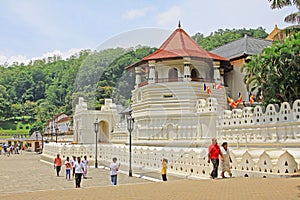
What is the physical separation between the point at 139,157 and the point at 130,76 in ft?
44.0

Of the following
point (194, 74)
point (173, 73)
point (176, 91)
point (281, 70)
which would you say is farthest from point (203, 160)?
point (194, 74)

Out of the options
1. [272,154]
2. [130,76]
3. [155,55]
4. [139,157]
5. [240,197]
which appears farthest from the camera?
[130,76]

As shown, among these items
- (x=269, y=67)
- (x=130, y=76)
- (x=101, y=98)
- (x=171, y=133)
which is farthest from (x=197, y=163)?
(x=101, y=98)

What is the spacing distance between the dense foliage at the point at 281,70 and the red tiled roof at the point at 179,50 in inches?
302

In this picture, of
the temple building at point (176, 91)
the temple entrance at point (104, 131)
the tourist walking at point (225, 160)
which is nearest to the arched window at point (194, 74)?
the temple building at point (176, 91)

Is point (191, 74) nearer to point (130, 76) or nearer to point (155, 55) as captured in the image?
point (155, 55)

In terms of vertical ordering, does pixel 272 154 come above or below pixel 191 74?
below

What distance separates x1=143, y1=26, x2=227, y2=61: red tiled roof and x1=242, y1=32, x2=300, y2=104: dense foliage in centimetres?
767

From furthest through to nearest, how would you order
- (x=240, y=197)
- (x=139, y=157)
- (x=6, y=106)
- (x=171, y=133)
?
(x=6, y=106)
(x=171, y=133)
(x=139, y=157)
(x=240, y=197)

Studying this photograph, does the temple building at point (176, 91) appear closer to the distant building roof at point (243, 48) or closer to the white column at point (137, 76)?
the white column at point (137, 76)

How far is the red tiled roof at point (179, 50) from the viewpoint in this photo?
96.0 ft

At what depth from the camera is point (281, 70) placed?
20938mm

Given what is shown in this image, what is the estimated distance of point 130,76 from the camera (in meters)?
33.7

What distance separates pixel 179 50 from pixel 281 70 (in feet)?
34.8
